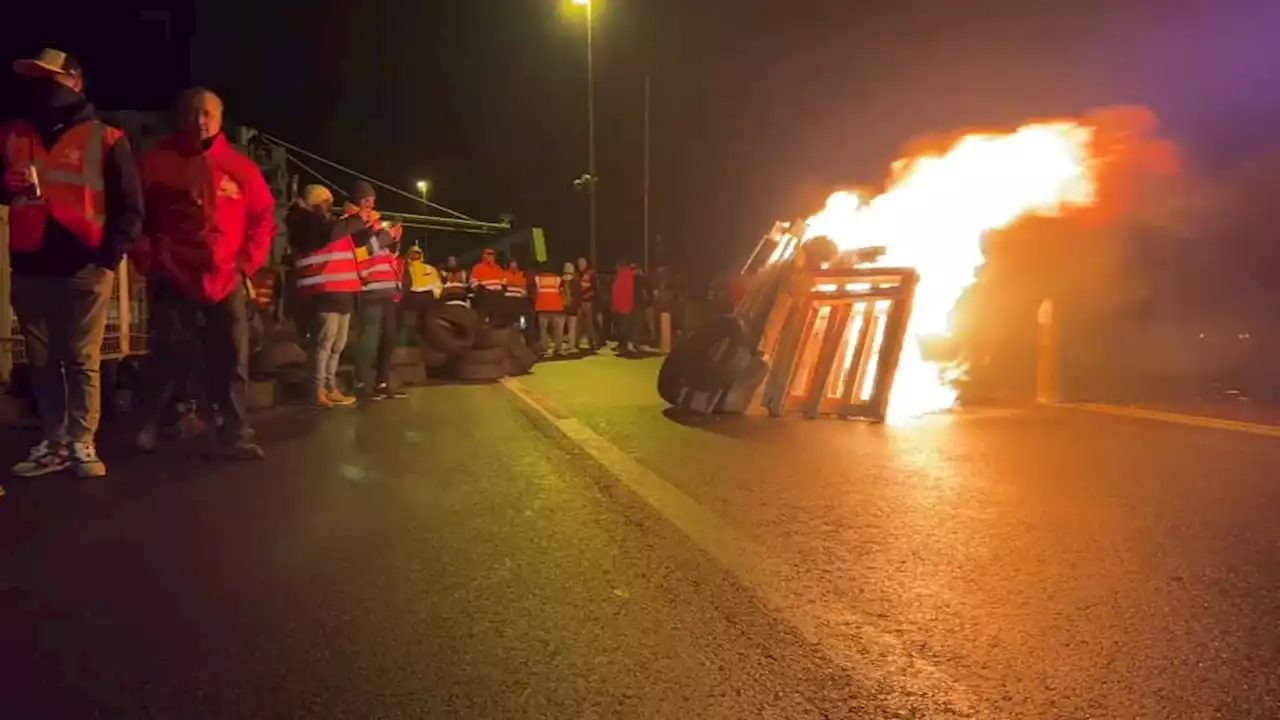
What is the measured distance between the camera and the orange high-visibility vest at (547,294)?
19578mm

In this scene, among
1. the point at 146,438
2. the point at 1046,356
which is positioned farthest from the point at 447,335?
the point at 1046,356

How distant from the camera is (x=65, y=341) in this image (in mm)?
5797

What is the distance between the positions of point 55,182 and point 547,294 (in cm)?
1413

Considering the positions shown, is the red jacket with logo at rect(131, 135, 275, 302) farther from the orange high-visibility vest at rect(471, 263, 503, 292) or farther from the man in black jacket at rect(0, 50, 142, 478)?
the orange high-visibility vest at rect(471, 263, 503, 292)

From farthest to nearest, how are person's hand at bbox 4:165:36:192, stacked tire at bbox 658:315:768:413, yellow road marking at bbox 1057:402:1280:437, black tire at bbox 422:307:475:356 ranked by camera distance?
black tire at bbox 422:307:475:356 → stacked tire at bbox 658:315:768:413 → yellow road marking at bbox 1057:402:1280:437 → person's hand at bbox 4:165:36:192

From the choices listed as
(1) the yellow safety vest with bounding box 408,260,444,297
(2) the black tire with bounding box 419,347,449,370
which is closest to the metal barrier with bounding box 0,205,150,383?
(2) the black tire with bounding box 419,347,449,370

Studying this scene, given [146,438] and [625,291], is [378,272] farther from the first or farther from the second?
[625,291]

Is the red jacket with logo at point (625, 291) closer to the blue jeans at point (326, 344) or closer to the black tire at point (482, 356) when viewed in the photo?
the black tire at point (482, 356)

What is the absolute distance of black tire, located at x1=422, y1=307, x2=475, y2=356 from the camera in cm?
1302

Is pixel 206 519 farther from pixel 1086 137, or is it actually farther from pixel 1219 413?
pixel 1086 137

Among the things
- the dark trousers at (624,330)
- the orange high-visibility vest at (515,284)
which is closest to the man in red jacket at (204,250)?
the orange high-visibility vest at (515,284)

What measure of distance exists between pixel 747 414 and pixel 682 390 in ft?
2.01

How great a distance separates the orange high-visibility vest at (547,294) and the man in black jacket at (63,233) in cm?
→ 1366

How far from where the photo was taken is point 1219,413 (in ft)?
29.5
